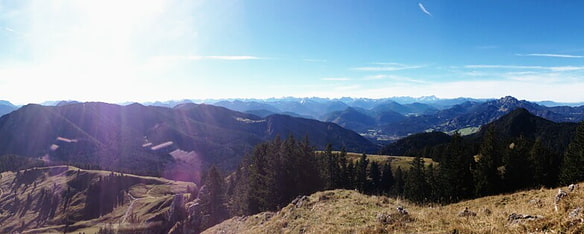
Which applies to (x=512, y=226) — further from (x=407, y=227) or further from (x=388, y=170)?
(x=388, y=170)

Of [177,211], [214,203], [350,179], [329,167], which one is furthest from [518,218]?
[177,211]

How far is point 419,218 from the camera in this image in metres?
14.5

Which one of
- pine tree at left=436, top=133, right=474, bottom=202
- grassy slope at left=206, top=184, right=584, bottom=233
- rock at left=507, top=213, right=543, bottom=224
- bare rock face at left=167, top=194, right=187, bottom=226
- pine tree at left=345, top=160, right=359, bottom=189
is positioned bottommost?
bare rock face at left=167, top=194, right=187, bottom=226

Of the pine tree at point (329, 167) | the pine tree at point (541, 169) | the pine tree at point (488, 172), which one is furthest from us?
the pine tree at point (329, 167)

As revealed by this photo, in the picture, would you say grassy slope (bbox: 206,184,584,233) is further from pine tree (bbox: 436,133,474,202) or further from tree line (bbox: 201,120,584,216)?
pine tree (bbox: 436,133,474,202)

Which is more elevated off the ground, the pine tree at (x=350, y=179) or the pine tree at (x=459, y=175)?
the pine tree at (x=459, y=175)

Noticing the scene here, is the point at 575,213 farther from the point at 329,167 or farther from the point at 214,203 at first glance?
the point at 214,203

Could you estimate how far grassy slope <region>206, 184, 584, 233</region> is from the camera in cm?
959

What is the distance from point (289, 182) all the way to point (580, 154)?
53.1 m

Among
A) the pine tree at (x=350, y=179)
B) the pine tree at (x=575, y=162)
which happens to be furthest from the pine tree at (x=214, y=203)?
the pine tree at (x=575, y=162)

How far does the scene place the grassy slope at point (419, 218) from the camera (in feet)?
31.5

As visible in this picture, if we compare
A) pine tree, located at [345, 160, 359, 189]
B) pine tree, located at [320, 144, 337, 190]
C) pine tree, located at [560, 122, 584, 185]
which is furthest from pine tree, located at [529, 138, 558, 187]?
pine tree, located at [320, 144, 337, 190]

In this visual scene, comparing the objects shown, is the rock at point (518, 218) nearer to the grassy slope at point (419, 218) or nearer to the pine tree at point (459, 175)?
the grassy slope at point (419, 218)

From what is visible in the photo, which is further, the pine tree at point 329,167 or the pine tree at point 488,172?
the pine tree at point 329,167
